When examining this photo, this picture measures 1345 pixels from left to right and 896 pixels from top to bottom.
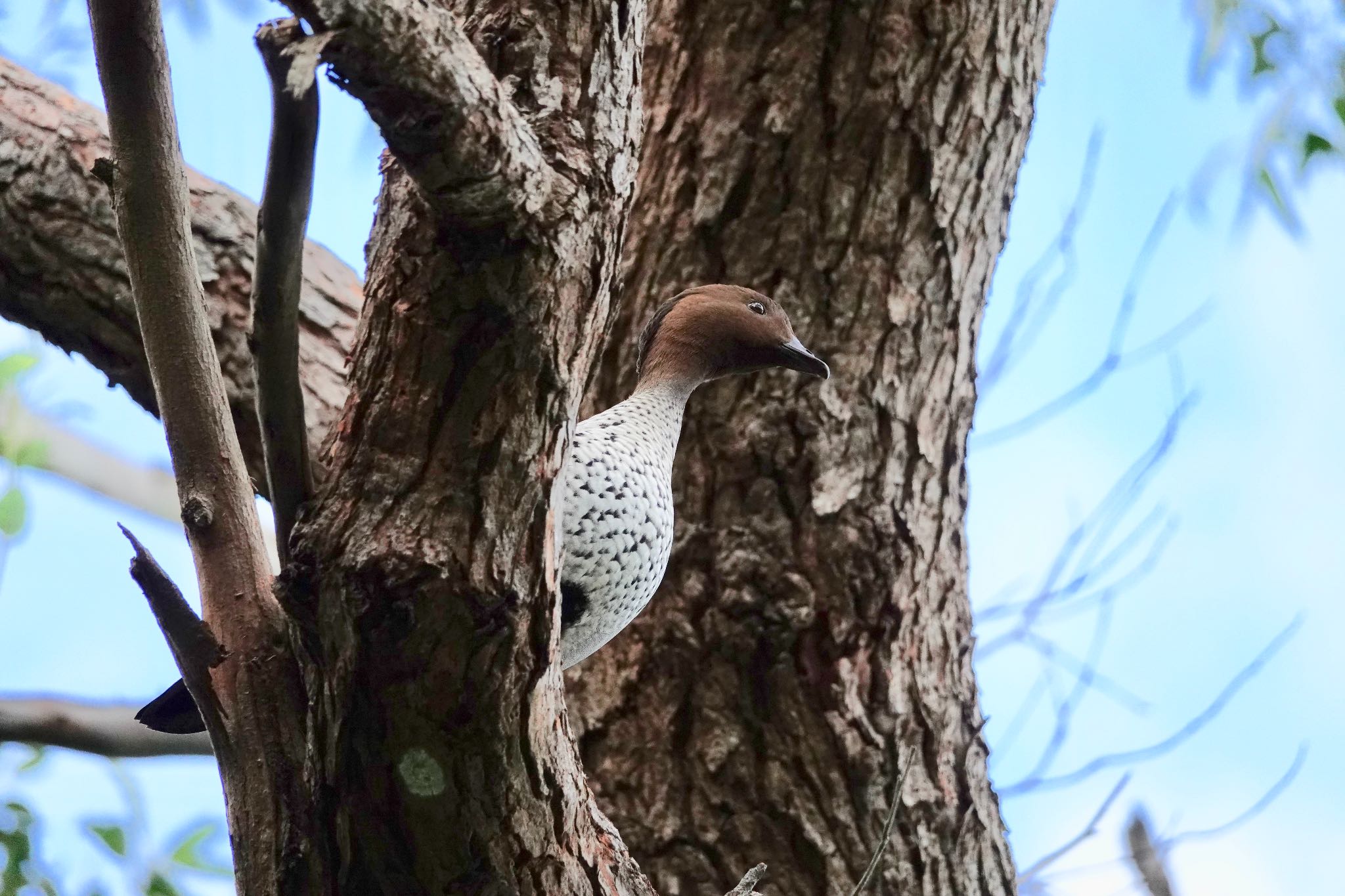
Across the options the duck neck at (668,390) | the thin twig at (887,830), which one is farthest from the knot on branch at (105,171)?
the thin twig at (887,830)

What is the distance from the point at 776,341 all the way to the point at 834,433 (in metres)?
0.61

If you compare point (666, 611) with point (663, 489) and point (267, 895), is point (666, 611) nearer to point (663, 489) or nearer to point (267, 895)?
point (663, 489)

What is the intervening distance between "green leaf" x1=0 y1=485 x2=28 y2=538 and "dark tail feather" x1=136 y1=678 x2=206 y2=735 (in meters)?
0.91

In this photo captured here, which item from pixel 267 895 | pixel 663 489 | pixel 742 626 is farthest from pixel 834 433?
pixel 267 895

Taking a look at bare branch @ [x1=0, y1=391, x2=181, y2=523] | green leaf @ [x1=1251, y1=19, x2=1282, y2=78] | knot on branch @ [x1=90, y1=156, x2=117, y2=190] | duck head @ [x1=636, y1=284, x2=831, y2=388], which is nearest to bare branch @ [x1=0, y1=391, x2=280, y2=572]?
bare branch @ [x1=0, y1=391, x2=181, y2=523]

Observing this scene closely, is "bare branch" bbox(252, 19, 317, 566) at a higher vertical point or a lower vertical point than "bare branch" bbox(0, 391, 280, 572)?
lower

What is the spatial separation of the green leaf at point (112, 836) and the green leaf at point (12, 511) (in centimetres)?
53

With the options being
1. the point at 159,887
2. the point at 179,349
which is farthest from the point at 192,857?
the point at 179,349

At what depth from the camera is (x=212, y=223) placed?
219 cm

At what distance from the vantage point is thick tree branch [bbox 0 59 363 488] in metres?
2.01

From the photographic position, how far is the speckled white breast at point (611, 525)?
1575 mm

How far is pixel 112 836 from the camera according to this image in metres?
2.06

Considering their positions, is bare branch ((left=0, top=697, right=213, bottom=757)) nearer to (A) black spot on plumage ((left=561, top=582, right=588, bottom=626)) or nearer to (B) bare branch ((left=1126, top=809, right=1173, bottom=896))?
(A) black spot on plumage ((left=561, top=582, right=588, bottom=626))

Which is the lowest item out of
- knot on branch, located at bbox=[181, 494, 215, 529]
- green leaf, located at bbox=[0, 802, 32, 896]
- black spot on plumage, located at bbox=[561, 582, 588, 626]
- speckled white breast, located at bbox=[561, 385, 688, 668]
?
green leaf, located at bbox=[0, 802, 32, 896]
